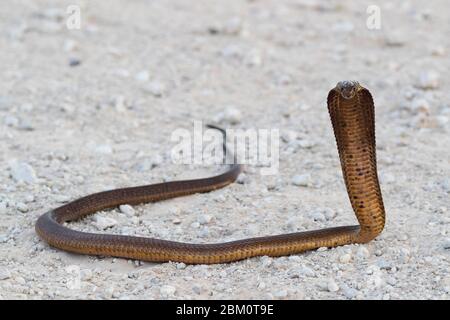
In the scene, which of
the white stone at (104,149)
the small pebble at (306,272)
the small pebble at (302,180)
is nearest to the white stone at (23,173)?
the white stone at (104,149)

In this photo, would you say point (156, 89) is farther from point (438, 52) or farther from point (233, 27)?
point (438, 52)

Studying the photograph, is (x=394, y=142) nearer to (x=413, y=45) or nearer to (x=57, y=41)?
(x=413, y=45)

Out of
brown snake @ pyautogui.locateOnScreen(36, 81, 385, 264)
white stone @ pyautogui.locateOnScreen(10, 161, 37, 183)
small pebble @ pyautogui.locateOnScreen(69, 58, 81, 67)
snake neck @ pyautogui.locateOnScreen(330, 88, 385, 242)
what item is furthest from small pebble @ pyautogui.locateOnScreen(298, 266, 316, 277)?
small pebble @ pyautogui.locateOnScreen(69, 58, 81, 67)

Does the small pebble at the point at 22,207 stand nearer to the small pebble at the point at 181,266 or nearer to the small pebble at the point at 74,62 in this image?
the small pebble at the point at 181,266

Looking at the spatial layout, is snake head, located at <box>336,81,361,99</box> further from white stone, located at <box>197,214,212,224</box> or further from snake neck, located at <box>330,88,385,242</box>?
white stone, located at <box>197,214,212,224</box>

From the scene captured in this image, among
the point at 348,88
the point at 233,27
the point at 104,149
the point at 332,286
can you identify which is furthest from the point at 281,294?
the point at 233,27
